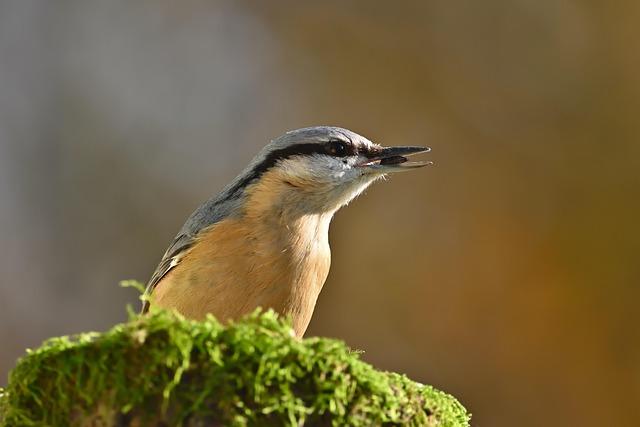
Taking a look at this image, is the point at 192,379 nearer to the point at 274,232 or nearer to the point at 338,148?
the point at 274,232

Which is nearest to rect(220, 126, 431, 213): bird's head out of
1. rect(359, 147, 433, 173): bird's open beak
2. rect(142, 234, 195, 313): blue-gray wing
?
rect(359, 147, 433, 173): bird's open beak

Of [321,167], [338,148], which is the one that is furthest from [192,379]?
[338,148]

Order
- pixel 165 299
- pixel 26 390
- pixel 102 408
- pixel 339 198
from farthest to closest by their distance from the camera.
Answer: pixel 339 198, pixel 165 299, pixel 26 390, pixel 102 408

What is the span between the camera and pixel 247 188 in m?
3.28

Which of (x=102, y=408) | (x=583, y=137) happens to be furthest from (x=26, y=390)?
(x=583, y=137)

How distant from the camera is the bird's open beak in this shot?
332 centimetres

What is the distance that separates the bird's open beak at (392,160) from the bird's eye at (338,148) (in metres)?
0.09

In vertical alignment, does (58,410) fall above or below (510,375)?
above

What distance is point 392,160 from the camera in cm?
338

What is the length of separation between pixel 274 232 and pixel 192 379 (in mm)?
1433

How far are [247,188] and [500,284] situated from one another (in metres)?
3.74

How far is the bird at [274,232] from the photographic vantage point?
291cm

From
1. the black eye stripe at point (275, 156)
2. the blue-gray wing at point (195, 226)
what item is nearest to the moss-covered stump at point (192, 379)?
the blue-gray wing at point (195, 226)

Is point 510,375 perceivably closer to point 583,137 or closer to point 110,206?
point 583,137
